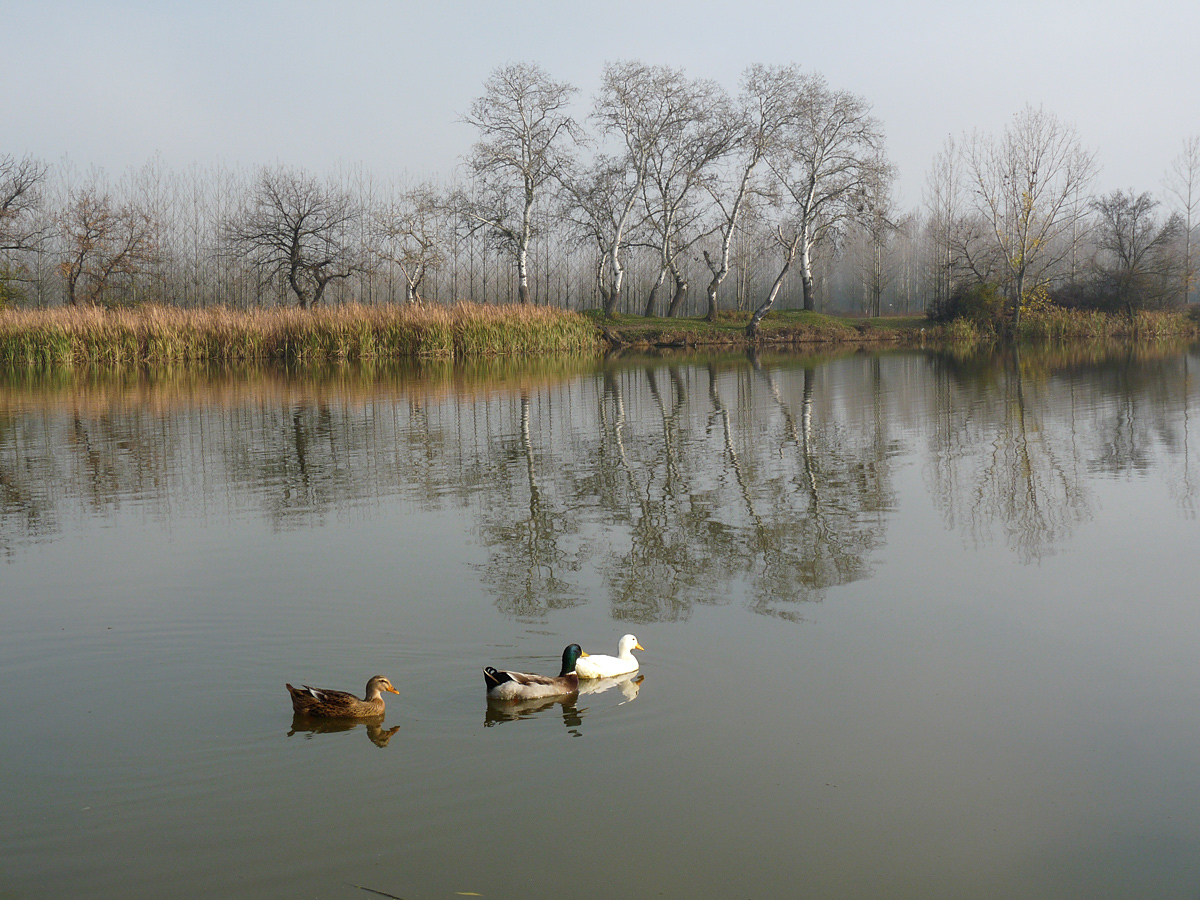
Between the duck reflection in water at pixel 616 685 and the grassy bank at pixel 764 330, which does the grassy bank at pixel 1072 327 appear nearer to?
the grassy bank at pixel 764 330

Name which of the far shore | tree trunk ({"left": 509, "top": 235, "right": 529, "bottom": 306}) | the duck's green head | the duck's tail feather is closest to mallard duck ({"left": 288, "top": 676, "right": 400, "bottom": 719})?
the duck's tail feather

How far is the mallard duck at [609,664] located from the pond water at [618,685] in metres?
0.11

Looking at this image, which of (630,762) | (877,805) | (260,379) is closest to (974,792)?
(877,805)

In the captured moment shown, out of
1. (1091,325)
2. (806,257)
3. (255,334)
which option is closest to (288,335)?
(255,334)

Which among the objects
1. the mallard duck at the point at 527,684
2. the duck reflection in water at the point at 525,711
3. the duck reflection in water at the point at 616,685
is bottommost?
the duck reflection in water at the point at 525,711

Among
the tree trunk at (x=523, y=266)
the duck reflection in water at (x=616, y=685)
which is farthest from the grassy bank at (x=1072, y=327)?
the duck reflection in water at (x=616, y=685)

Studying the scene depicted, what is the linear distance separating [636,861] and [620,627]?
211cm

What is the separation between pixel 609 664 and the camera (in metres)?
4.33

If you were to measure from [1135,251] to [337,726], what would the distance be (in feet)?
159

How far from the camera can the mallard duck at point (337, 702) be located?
12.9 ft

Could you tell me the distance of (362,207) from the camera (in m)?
50.7

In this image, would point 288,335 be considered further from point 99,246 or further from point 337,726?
point 337,726

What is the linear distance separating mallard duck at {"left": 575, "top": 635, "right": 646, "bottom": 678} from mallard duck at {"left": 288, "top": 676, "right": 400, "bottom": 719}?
88 centimetres

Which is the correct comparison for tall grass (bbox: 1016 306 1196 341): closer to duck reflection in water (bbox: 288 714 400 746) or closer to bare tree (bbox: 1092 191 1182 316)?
bare tree (bbox: 1092 191 1182 316)
